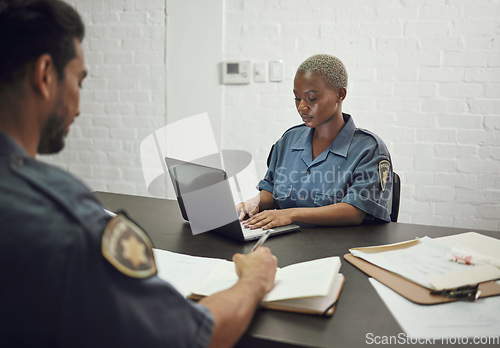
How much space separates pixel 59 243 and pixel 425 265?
792 millimetres

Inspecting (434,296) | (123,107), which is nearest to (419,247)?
(434,296)

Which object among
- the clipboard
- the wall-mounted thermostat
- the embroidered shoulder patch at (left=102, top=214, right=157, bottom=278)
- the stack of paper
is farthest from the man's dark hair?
the wall-mounted thermostat

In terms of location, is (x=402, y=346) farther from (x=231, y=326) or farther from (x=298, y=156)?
(x=298, y=156)

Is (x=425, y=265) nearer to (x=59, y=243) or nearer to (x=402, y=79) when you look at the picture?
(x=59, y=243)

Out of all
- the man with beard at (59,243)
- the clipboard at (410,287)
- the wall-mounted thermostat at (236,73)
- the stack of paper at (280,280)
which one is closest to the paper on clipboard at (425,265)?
the clipboard at (410,287)

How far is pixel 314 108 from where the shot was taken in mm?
1552

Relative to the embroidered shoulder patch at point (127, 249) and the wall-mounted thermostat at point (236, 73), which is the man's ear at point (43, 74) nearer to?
the embroidered shoulder patch at point (127, 249)

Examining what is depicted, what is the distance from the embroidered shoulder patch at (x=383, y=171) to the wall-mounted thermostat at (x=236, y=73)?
1.23 meters

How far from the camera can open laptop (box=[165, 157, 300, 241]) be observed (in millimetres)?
1094

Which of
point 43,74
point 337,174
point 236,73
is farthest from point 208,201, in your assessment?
point 236,73

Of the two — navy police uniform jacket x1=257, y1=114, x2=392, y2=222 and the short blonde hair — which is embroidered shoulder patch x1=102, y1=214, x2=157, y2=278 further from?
the short blonde hair

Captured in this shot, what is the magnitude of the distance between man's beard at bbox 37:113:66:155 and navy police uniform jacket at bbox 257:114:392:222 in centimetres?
95

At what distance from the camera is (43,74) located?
57 centimetres

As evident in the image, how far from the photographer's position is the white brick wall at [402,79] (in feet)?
7.06
